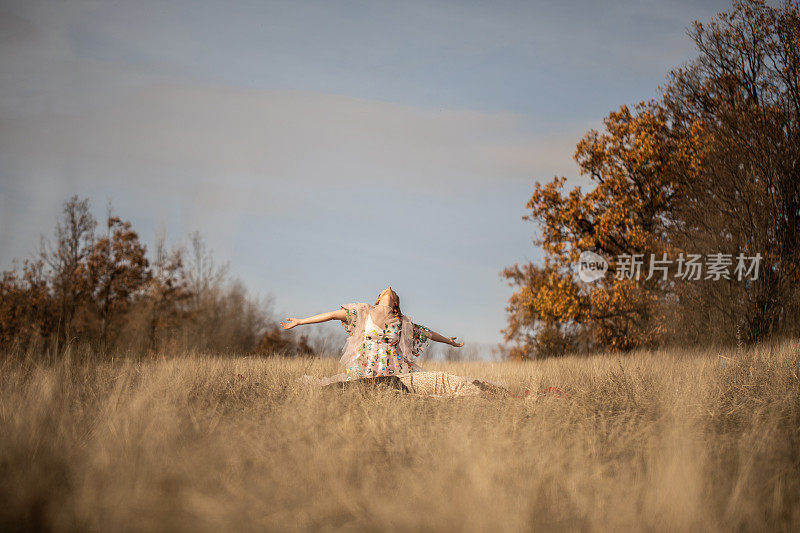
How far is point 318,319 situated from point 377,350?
0.95 metres

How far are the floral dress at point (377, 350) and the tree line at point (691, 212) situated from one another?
558 cm

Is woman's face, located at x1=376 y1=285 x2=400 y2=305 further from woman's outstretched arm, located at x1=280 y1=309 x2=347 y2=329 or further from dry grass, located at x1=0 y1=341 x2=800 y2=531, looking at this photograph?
dry grass, located at x1=0 y1=341 x2=800 y2=531

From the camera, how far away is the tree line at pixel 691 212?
39.9 ft

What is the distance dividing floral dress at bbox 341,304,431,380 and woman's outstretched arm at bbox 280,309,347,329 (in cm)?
9

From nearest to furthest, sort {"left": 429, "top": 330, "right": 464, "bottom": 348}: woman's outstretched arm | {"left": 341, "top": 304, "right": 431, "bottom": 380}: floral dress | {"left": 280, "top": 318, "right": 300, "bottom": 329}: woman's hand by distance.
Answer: {"left": 280, "top": 318, "right": 300, "bottom": 329}: woman's hand < {"left": 341, "top": 304, "right": 431, "bottom": 380}: floral dress < {"left": 429, "top": 330, "right": 464, "bottom": 348}: woman's outstretched arm

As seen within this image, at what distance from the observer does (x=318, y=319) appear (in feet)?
25.3

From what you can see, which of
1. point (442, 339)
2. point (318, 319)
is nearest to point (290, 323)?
point (318, 319)

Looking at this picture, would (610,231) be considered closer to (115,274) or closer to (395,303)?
(395,303)

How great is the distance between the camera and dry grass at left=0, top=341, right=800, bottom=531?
10.6 ft

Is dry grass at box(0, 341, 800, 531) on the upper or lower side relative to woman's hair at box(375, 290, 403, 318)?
lower

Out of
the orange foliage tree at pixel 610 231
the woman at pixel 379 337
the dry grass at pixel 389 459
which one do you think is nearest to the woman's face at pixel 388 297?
the woman at pixel 379 337

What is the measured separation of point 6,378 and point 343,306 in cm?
409

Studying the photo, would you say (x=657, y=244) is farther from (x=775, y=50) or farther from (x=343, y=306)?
(x=343, y=306)

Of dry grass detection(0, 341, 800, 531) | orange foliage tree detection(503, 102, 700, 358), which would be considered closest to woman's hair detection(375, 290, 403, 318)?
dry grass detection(0, 341, 800, 531)
